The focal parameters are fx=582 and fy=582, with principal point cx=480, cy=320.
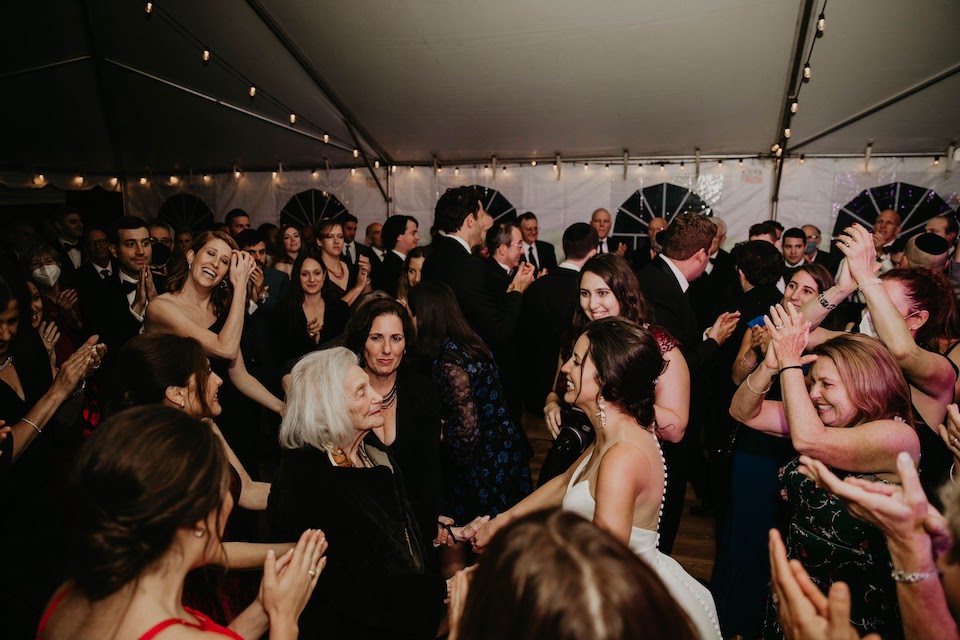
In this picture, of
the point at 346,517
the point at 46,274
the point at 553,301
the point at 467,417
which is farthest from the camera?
the point at 553,301

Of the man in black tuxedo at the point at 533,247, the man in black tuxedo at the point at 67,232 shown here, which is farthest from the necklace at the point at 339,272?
the man in black tuxedo at the point at 67,232

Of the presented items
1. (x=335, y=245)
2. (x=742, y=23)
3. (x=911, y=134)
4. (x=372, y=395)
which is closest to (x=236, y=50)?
(x=335, y=245)

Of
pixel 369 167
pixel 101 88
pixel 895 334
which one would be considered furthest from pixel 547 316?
pixel 101 88

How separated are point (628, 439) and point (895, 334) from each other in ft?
3.60

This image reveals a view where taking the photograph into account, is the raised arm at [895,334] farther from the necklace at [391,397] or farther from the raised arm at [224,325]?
the raised arm at [224,325]

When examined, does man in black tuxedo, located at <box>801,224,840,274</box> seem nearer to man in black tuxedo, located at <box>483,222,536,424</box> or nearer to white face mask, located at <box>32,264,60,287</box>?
man in black tuxedo, located at <box>483,222,536,424</box>

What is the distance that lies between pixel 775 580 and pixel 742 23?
466 cm

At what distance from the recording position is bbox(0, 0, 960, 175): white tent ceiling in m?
4.54

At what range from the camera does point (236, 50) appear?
556 centimetres

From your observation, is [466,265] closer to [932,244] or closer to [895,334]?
[895,334]

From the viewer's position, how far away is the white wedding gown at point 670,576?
160cm

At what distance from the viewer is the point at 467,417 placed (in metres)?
2.53

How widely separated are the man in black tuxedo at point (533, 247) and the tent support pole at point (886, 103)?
114 inches

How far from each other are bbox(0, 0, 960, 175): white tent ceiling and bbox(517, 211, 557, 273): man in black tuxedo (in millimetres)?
1024
